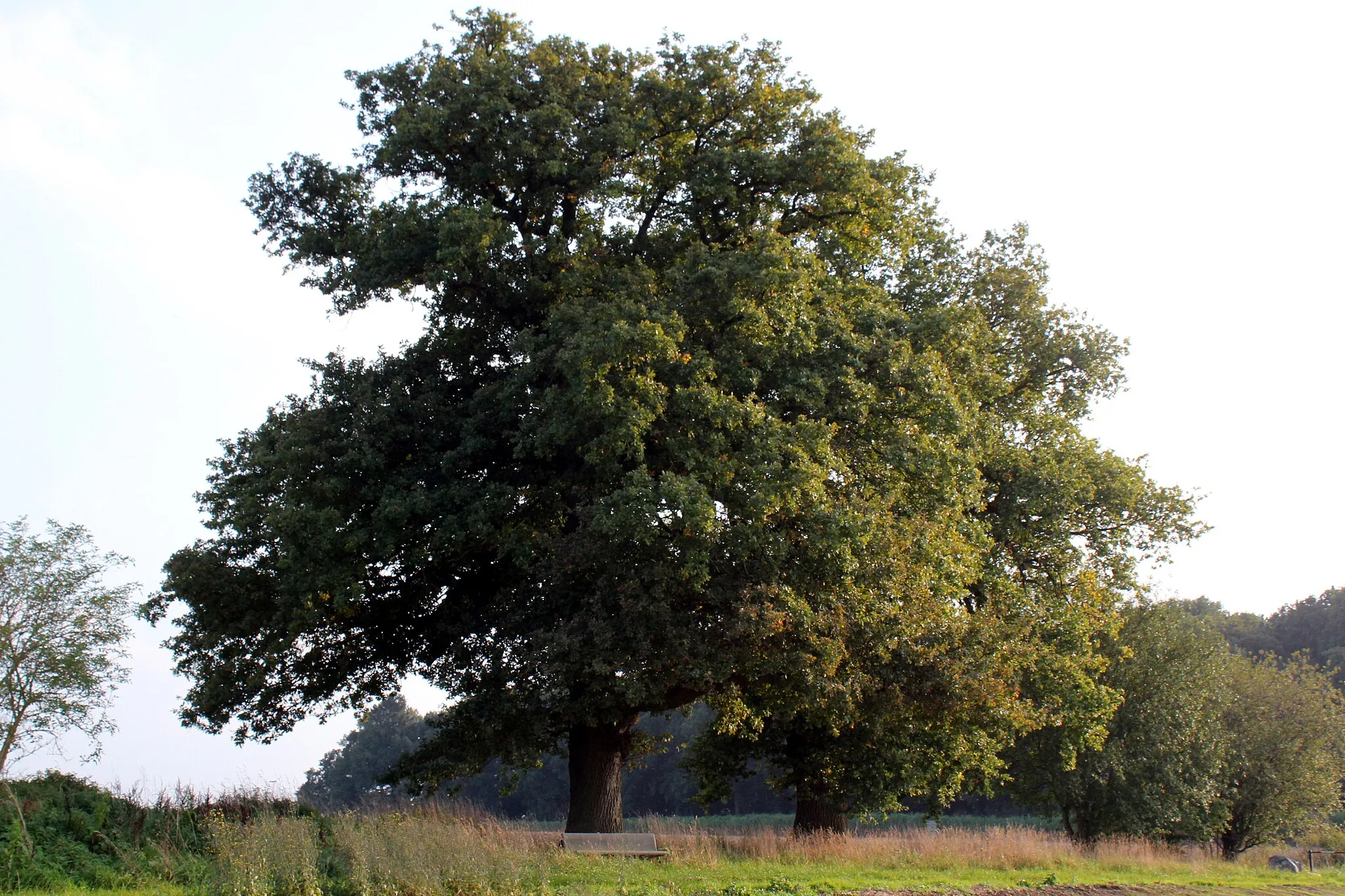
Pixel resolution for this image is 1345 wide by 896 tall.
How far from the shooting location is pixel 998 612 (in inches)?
808

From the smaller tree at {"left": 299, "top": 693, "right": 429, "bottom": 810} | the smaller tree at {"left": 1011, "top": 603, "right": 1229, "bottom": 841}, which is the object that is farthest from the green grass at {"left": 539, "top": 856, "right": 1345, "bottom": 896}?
the smaller tree at {"left": 299, "top": 693, "right": 429, "bottom": 810}

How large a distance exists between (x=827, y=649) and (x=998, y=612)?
6.43 meters

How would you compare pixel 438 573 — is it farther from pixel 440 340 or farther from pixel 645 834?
pixel 645 834

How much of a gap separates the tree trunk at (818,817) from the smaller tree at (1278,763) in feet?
49.6

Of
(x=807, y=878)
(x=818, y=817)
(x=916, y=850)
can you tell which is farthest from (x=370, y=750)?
(x=807, y=878)

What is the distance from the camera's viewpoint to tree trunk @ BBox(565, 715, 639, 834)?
19125 millimetres

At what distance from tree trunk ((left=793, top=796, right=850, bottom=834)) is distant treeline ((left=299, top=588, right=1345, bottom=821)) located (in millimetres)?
43242

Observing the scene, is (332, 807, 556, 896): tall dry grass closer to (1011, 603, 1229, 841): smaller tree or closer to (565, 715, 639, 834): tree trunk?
(565, 715, 639, 834): tree trunk

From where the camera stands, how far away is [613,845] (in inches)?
632

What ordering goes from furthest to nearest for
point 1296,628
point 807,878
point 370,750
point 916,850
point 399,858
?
point 370,750 → point 1296,628 → point 916,850 → point 807,878 → point 399,858

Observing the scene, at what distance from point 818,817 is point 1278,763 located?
60.3 ft

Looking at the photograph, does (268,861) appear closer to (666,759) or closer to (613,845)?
(613,845)

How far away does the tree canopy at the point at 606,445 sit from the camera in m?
16.0

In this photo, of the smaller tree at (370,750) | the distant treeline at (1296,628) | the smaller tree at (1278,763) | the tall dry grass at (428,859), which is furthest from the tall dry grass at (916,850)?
the smaller tree at (370,750)
